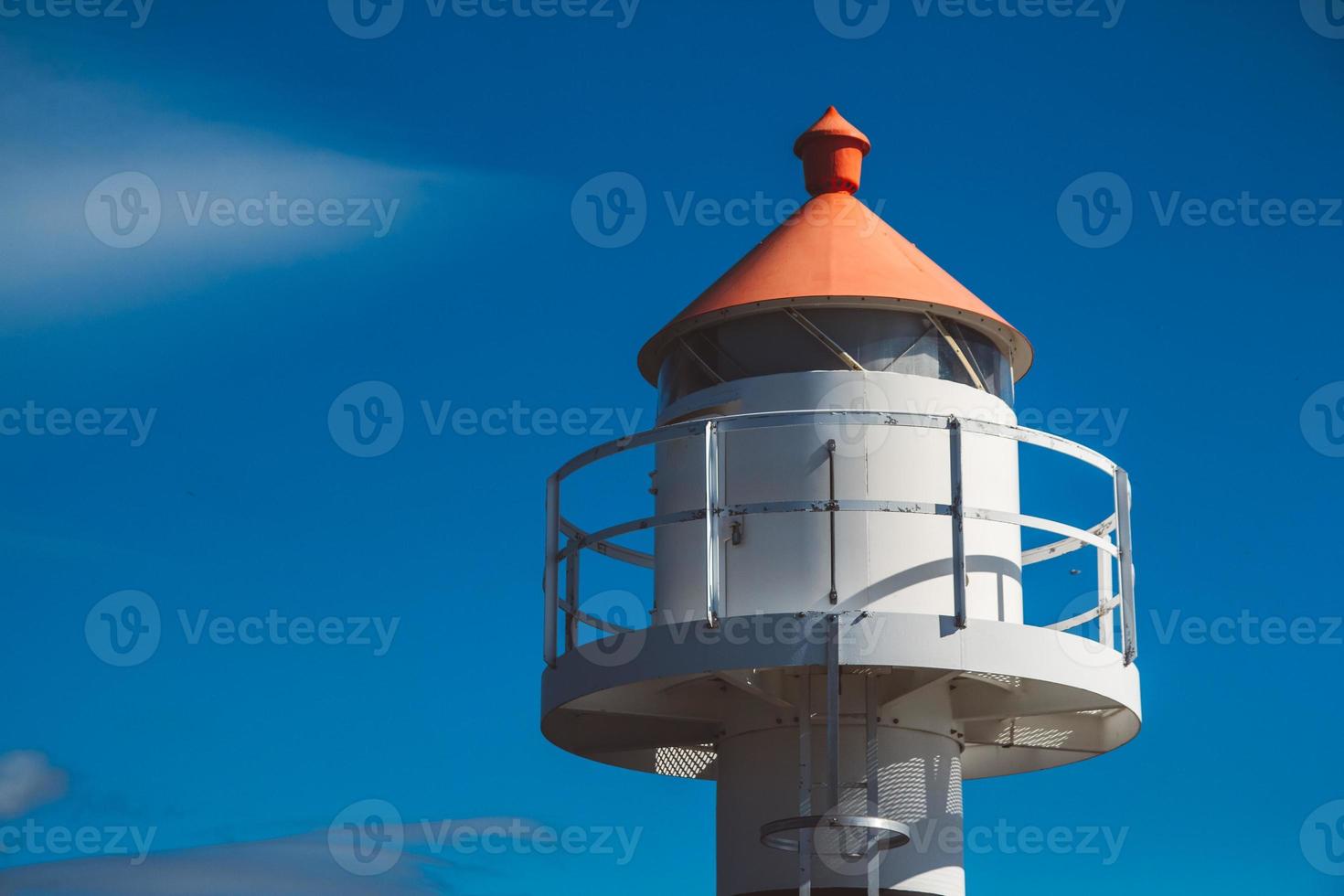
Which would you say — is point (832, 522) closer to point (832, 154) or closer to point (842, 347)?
point (842, 347)

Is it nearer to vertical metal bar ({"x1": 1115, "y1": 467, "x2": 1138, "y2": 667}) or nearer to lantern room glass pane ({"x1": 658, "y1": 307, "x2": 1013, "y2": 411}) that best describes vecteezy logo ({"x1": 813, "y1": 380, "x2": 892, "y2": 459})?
lantern room glass pane ({"x1": 658, "y1": 307, "x2": 1013, "y2": 411})

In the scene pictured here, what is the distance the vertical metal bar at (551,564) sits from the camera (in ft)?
49.9

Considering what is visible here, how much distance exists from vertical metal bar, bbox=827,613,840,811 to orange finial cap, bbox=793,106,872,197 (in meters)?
4.46

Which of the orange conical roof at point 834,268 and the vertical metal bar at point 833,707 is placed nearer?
the vertical metal bar at point 833,707

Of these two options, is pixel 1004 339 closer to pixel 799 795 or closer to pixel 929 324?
pixel 929 324

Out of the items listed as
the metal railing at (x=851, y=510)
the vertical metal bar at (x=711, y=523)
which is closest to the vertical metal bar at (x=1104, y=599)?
the metal railing at (x=851, y=510)

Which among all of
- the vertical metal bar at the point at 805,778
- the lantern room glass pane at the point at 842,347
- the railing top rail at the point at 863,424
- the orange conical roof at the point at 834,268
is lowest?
the vertical metal bar at the point at 805,778

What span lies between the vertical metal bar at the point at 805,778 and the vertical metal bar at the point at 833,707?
289 millimetres

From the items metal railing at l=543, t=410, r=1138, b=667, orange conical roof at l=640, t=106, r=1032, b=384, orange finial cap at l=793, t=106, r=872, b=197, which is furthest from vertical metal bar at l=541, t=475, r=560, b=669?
orange finial cap at l=793, t=106, r=872, b=197

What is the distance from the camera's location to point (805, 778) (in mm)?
14180

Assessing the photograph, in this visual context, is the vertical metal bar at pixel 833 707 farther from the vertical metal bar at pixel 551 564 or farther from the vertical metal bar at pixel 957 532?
the vertical metal bar at pixel 551 564

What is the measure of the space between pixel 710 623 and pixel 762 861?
203cm

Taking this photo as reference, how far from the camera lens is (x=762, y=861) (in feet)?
48.0

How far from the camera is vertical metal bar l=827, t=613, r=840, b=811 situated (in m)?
13.6
